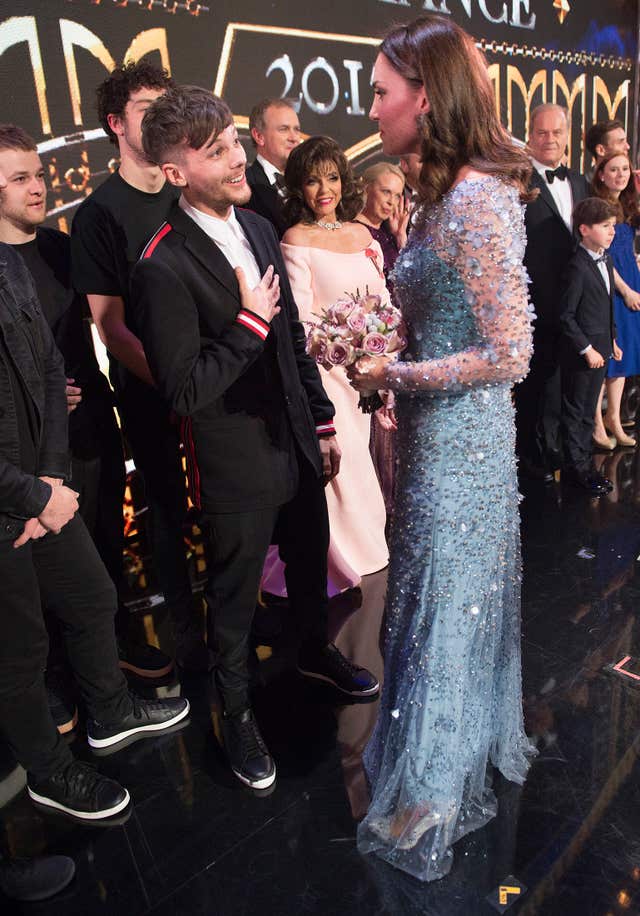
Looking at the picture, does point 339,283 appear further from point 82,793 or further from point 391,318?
point 82,793

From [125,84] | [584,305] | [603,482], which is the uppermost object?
[125,84]

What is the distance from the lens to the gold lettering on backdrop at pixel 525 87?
6.31 metres

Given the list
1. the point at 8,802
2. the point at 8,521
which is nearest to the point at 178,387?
the point at 8,521

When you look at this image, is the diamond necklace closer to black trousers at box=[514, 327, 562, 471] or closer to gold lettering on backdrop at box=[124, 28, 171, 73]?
gold lettering on backdrop at box=[124, 28, 171, 73]

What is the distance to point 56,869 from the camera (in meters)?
2.10

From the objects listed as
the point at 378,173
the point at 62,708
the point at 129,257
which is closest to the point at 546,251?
the point at 378,173

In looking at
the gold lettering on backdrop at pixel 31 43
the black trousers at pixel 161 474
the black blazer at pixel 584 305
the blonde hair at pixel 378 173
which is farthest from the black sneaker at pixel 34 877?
the black blazer at pixel 584 305

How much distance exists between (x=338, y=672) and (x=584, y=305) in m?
3.07

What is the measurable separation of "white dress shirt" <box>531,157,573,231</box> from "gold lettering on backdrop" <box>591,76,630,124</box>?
2734mm

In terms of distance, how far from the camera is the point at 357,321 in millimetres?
1954

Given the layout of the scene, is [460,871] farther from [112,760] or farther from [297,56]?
[297,56]

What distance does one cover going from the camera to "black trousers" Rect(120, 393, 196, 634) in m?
3.00

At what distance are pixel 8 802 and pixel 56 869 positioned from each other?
0.43 meters

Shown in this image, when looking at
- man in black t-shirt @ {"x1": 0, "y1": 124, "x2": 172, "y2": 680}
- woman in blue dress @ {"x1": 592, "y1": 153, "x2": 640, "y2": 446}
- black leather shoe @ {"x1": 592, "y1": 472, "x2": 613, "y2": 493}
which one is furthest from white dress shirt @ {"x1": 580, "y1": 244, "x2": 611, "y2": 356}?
man in black t-shirt @ {"x1": 0, "y1": 124, "x2": 172, "y2": 680}
